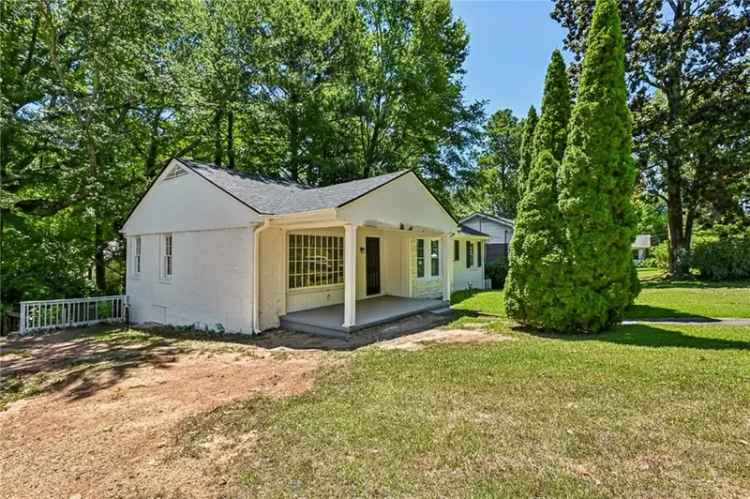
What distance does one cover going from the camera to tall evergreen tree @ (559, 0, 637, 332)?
7.51m

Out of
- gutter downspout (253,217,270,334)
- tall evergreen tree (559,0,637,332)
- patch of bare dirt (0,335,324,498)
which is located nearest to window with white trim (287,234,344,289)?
gutter downspout (253,217,270,334)

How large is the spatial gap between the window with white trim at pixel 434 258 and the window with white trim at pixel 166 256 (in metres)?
8.55

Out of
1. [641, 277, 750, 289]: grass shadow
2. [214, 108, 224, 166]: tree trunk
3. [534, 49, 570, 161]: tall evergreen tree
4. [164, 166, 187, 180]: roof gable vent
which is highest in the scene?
[214, 108, 224, 166]: tree trunk

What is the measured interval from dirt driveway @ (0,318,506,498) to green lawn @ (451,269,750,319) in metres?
4.57

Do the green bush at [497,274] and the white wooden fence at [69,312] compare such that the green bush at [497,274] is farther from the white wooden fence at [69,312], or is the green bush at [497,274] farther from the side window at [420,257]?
the white wooden fence at [69,312]

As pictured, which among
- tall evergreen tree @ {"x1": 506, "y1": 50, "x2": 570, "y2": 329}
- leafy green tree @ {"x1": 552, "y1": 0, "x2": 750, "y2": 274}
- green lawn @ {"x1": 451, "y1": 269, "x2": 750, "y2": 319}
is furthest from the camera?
leafy green tree @ {"x1": 552, "y1": 0, "x2": 750, "y2": 274}

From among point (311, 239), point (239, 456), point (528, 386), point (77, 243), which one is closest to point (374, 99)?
point (311, 239)

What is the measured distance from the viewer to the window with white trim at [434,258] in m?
13.8

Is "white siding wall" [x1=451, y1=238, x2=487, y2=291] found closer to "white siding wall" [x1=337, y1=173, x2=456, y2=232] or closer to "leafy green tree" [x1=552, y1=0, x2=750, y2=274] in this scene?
"white siding wall" [x1=337, y1=173, x2=456, y2=232]

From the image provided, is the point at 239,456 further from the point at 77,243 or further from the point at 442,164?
the point at 442,164

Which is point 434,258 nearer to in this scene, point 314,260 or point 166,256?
point 314,260

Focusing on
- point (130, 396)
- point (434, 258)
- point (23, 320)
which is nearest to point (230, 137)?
point (23, 320)

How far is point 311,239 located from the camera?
34.4ft

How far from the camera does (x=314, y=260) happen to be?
10641 mm
